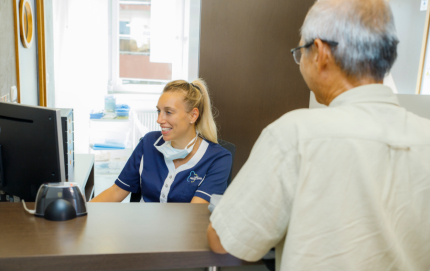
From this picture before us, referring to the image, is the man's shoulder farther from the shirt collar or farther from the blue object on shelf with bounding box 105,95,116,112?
the blue object on shelf with bounding box 105,95,116,112

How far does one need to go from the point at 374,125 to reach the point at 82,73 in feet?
13.9

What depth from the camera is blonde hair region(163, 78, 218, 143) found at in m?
1.85

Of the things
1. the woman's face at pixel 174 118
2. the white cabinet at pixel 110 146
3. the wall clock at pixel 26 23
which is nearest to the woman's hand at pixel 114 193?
the woman's face at pixel 174 118

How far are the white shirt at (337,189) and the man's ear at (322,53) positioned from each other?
81mm

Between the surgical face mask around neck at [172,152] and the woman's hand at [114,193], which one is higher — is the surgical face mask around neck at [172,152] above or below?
above

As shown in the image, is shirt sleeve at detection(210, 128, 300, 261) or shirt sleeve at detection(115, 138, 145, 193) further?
shirt sleeve at detection(115, 138, 145, 193)

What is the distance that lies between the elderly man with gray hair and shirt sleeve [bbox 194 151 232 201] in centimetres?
85

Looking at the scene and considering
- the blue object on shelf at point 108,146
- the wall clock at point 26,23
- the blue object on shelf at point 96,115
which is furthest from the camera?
the blue object on shelf at point 108,146

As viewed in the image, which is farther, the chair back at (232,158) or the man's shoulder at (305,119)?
the chair back at (232,158)

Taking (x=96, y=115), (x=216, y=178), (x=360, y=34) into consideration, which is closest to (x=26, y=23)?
(x=96, y=115)

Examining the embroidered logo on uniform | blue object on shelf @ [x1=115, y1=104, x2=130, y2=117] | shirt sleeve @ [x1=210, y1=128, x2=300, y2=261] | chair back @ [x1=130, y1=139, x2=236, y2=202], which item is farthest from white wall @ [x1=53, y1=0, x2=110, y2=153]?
shirt sleeve @ [x1=210, y1=128, x2=300, y2=261]

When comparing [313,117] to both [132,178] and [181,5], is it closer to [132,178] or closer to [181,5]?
[132,178]

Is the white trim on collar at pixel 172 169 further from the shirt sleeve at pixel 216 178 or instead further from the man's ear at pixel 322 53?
the man's ear at pixel 322 53

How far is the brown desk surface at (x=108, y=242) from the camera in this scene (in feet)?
2.68
